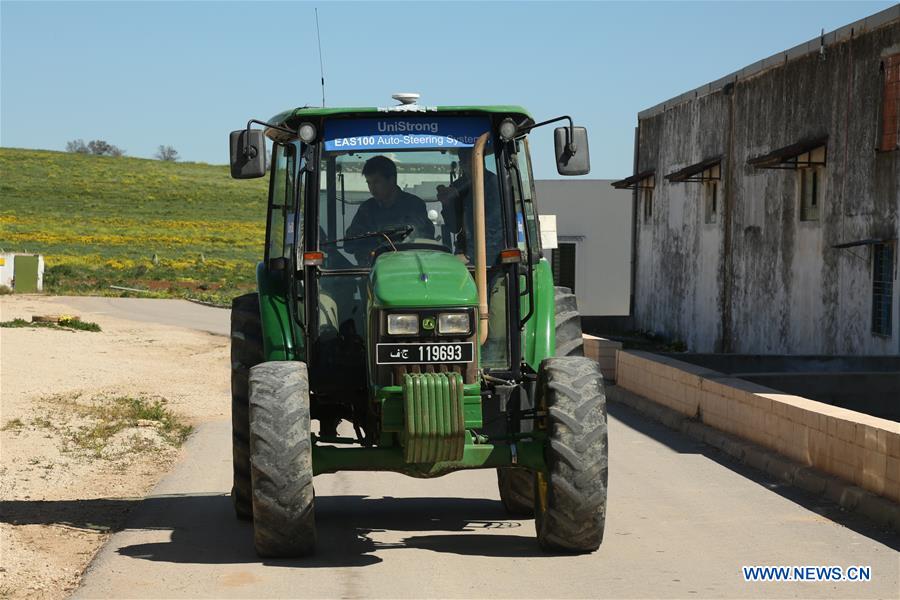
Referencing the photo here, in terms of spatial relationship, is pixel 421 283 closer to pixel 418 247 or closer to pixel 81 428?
pixel 418 247

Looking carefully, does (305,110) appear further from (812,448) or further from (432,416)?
(812,448)

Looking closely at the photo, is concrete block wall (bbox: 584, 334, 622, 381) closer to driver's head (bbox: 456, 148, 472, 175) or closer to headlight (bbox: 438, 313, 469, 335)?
driver's head (bbox: 456, 148, 472, 175)

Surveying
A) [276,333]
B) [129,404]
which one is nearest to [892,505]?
[276,333]

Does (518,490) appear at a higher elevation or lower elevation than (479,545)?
higher

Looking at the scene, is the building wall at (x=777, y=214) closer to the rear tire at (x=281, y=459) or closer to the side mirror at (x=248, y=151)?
the side mirror at (x=248, y=151)

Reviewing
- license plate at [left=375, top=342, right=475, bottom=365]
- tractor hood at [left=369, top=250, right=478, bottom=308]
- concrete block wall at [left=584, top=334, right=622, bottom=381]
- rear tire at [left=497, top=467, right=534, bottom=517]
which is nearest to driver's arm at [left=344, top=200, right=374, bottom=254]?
tractor hood at [left=369, top=250, right=478, bottom=308]

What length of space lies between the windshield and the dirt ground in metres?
2.79

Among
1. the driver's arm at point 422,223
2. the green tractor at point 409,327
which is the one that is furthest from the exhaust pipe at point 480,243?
the driver's arm at point 422,223

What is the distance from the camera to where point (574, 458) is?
8.85 metres

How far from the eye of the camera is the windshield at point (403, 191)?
31.9 feet

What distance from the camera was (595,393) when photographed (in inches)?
355

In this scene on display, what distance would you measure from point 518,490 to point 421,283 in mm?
2599

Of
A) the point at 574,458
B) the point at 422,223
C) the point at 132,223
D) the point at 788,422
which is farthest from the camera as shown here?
the point at 132,223

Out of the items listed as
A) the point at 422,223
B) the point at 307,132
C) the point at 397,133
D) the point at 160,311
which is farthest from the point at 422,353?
the point at 160,311
